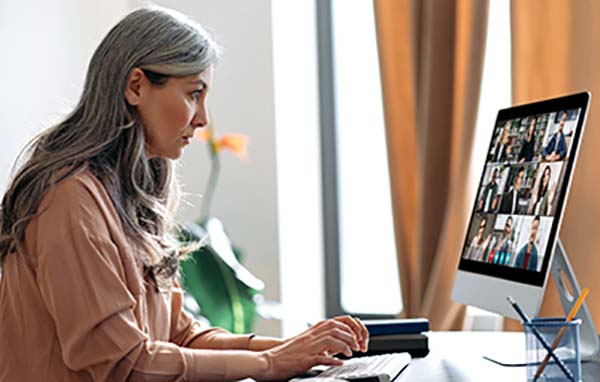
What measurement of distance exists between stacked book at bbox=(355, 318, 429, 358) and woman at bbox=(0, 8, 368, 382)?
5.1 inches

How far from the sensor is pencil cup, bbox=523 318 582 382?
1477mm

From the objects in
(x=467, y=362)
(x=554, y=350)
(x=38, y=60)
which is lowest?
(x=467, y=362)

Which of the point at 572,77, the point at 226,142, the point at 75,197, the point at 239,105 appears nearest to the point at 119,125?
the point at 75,197

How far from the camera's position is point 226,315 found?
3240mm

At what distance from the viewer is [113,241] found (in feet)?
5.18

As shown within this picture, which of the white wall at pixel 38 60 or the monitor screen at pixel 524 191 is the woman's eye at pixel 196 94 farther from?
the white wall at pixel 38 60

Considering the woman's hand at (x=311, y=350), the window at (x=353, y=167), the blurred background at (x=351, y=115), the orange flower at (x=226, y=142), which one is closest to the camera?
the woman's hand at (x=311, y=350)

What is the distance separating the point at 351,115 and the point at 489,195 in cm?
174

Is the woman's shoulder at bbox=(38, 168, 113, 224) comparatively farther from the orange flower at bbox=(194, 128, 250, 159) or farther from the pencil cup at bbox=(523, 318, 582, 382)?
the orange flower at bbox=(194, 128, 250, 159)

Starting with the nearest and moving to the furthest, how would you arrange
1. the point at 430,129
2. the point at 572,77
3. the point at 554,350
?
the point at 554,350 < the point at 572,77 < the point at 430,129

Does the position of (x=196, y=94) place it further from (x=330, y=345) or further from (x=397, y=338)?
(x=397, y=338)

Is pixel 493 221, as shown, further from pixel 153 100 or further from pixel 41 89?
pixel 41 89

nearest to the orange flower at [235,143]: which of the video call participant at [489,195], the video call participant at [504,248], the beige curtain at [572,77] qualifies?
the beige curtain at [572,77]

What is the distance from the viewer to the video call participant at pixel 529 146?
5.88 feet
